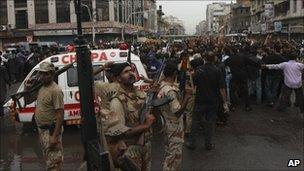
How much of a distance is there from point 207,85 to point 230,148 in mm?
1462

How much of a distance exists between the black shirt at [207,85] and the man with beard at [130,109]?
14.3ft

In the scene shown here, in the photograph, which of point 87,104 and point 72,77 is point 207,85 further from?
point 87,104

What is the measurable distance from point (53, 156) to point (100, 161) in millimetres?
2067

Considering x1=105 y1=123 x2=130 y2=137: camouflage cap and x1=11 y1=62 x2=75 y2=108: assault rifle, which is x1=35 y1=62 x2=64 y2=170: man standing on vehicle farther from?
x1=105 y1=123 x2=130 y2=137: camouflage cap

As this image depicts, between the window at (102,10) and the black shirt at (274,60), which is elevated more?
the window at (102,10)

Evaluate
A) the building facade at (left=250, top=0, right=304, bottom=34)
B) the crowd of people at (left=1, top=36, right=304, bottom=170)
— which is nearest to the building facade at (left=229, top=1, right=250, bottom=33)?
the building facade at (left=250, top=0, right=304, bottom=34)

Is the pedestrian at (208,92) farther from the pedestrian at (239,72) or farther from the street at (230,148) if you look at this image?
the pedestrian at (239,72)

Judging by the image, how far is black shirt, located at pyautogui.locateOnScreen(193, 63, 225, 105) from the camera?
388 inches

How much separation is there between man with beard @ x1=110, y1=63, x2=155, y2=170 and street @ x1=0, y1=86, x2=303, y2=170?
356 cm

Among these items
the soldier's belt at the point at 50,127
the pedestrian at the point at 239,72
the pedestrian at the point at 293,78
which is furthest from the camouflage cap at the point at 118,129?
the pedestrian at the point at 239,72

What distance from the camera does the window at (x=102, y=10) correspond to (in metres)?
71.6

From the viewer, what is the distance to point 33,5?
73.2 metres

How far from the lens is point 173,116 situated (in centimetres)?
757

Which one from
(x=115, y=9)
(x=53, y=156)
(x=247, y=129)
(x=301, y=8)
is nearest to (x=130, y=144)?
(x=53, y=156)
